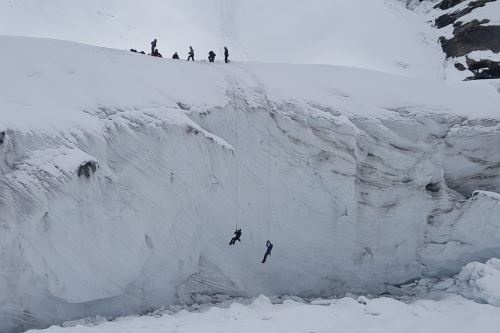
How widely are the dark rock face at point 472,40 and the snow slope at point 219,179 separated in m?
9.30

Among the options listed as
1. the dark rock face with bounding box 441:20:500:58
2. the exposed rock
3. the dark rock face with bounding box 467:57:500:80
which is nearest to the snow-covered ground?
the dark rock face with bounding box 467:57:500:80

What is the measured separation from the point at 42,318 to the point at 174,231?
375 cm

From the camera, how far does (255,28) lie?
2934cm

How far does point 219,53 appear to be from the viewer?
25547 mm

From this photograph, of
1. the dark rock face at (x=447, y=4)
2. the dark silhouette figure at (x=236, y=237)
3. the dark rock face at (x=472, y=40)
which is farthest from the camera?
the dark rock face at (x=447, y=4)

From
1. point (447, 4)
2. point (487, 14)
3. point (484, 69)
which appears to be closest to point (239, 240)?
point (484, 69)

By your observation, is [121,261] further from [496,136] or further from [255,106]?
[496,136]

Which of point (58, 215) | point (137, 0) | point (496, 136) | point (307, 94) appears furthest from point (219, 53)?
point (58, 215)

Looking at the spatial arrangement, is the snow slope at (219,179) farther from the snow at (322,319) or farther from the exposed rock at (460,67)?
the exposed rock at (460,67)

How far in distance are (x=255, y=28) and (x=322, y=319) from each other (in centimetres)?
1996

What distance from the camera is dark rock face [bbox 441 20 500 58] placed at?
2634 centimetres

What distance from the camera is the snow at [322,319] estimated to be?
11945 millimetres

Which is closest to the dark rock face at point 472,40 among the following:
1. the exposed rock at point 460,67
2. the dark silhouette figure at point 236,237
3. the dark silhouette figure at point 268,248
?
the exposed rock at point 460,67

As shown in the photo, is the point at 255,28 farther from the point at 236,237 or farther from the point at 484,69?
the point at 236,237
